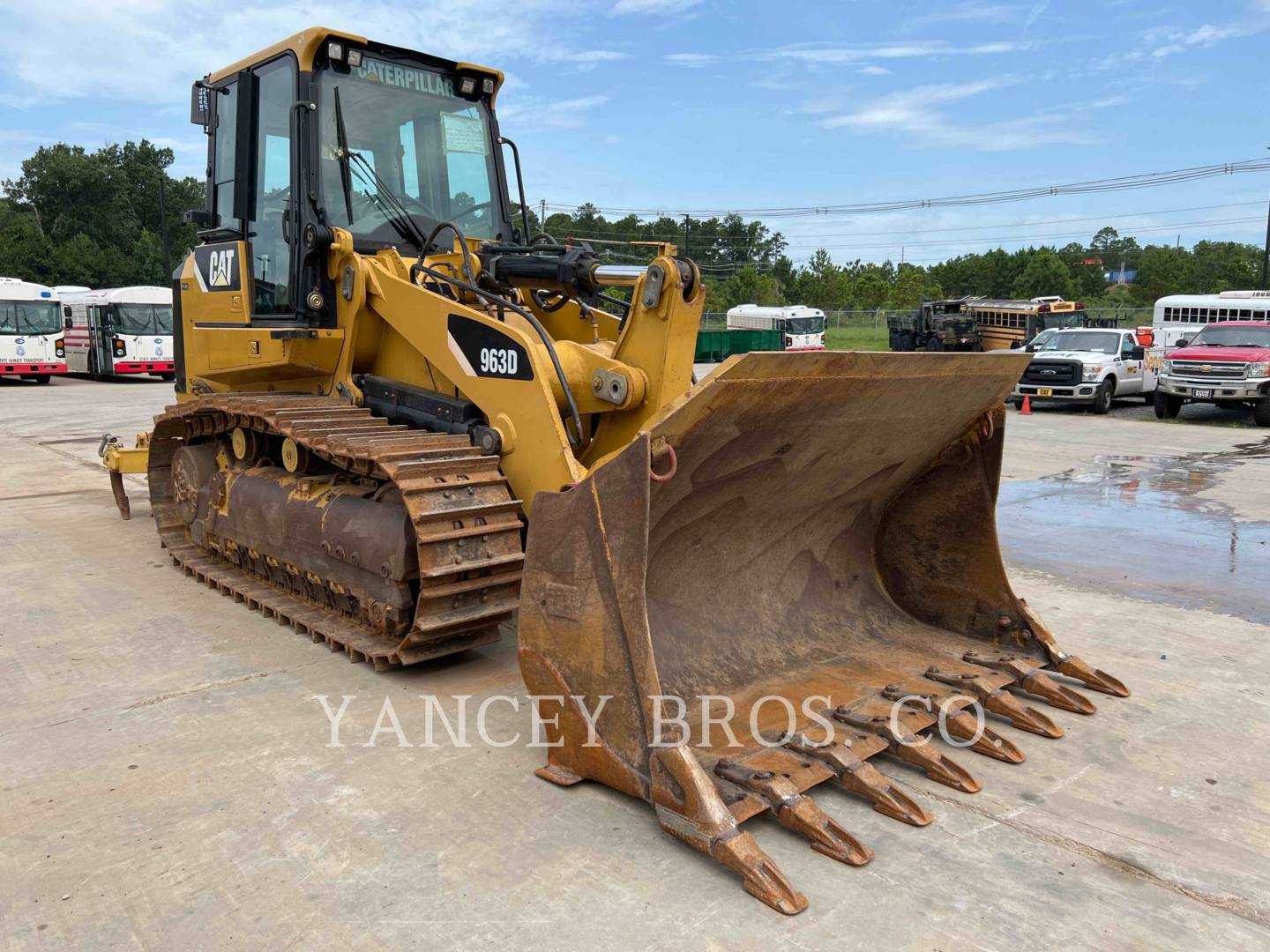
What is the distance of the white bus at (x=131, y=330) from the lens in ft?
87.4

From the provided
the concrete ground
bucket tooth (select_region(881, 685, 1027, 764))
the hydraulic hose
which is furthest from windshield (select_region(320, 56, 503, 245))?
bucket tooth (select_region(881, 685, 1027, 764))

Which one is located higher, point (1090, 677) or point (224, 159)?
point (224, 159)

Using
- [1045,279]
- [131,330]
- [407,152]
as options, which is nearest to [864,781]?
[407,152]

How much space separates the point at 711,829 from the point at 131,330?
2798 centimetres

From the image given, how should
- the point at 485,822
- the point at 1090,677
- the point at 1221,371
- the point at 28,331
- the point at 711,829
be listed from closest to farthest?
the point at 711,829
the point at 485,822
the point at 1090,677
the point at 1221,371
the point at 28,331

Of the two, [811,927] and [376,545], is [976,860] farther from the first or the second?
[376,545]

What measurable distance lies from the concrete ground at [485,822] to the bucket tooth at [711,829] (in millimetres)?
61

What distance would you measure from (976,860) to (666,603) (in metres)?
1.54

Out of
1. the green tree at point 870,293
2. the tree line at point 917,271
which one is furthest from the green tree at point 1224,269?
the green tree at point 870,293

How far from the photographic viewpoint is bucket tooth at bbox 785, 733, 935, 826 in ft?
10.8

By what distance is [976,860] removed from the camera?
10.0 ft

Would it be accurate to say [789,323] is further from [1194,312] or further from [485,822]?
[485,822]

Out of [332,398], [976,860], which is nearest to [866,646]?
[976,860]

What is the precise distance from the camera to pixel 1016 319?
99.3 feet
